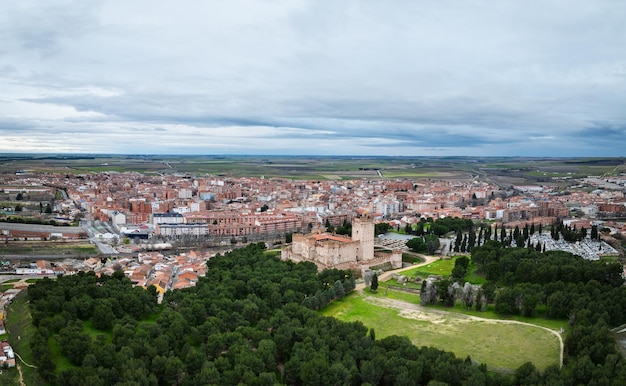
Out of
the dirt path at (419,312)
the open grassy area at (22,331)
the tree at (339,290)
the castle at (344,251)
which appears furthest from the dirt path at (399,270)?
the open grassy area at (22,331)

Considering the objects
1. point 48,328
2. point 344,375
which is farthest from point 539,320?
point 48,328

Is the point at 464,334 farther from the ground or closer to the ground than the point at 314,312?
closer to the ground

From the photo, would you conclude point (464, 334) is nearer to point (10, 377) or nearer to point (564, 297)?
point (564, 297)

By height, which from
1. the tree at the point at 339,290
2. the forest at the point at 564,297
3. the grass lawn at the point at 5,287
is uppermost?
the forest at the point at 564,297

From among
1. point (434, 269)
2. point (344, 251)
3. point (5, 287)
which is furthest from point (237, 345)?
point (434, 269)

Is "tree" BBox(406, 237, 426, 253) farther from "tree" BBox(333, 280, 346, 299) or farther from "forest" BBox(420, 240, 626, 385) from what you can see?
"tree" BBox(333, 280, 346, 299)

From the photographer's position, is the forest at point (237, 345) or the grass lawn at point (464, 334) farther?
the grass lawn at point (464, 334)

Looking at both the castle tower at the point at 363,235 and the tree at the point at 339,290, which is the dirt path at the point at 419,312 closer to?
the tree at the point at 339,290

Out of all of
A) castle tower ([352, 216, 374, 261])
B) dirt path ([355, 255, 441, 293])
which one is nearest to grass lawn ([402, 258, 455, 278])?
dirt path ([355, 255, 441, 293])
